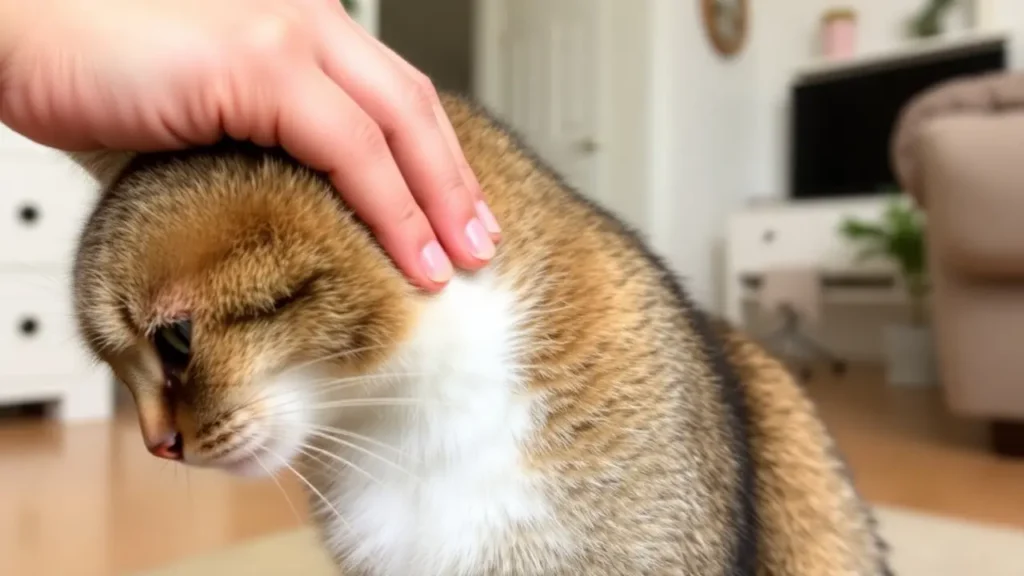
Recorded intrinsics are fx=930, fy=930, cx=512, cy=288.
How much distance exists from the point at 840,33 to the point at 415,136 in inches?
156

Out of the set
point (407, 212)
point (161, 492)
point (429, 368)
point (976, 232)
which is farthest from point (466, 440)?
point (976, 232)

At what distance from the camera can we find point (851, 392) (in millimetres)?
3076

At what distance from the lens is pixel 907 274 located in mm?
3275

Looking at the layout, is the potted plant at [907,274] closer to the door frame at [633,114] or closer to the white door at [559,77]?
the door frame at [633,114]

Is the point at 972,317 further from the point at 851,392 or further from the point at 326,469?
the point at 326,469

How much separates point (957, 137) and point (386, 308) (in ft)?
4.88

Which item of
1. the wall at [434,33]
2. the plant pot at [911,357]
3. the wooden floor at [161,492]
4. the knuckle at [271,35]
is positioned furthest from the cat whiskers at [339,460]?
the wall at [434,33]

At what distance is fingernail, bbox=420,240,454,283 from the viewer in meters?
0.60

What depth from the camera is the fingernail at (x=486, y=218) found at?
0.62m

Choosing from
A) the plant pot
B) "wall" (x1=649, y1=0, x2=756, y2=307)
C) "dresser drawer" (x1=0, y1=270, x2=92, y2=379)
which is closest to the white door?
Answer: "wall" (x1=649, y1=0, x2=756, y2=307)

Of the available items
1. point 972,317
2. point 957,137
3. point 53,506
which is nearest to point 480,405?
point 53,506

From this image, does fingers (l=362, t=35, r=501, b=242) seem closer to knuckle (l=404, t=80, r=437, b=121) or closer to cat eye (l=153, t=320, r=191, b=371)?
knuckle (l=404, t=80, r=437, b=121)

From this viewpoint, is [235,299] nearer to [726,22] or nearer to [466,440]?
[466,440]

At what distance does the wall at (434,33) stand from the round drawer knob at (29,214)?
308 cm
